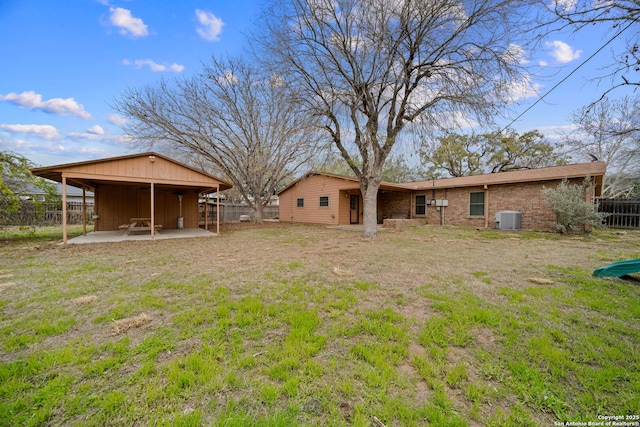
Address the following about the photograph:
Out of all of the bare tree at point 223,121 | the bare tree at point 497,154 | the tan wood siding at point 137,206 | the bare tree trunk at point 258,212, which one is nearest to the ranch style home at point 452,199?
the bare tree at point 223,121

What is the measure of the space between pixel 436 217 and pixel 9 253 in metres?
17.2

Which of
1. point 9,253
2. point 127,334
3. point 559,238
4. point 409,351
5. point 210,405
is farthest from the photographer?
point 559,238

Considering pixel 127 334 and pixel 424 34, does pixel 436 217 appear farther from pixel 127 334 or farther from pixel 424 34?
pixel 127 334

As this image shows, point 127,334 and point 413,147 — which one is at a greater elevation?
point 413,147

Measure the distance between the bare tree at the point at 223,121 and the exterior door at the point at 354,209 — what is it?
3918 millimetres

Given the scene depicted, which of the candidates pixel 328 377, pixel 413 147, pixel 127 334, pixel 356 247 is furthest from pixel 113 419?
pixel 413 147

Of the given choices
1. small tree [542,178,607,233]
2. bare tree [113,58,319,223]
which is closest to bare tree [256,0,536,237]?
bare tree [113,58,319,223]

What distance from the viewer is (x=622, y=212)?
468 inches

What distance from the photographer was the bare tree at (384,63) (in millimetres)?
7289

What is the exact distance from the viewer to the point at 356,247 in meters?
7.54

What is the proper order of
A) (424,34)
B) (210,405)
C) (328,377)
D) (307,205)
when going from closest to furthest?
1. (210,405)
2. (328,377)
3. (424,34)
4. (307,205)

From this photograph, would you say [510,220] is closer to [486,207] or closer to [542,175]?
[486,207]

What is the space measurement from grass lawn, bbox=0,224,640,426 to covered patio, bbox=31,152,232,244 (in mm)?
4583

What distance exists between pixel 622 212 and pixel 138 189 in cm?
2270
